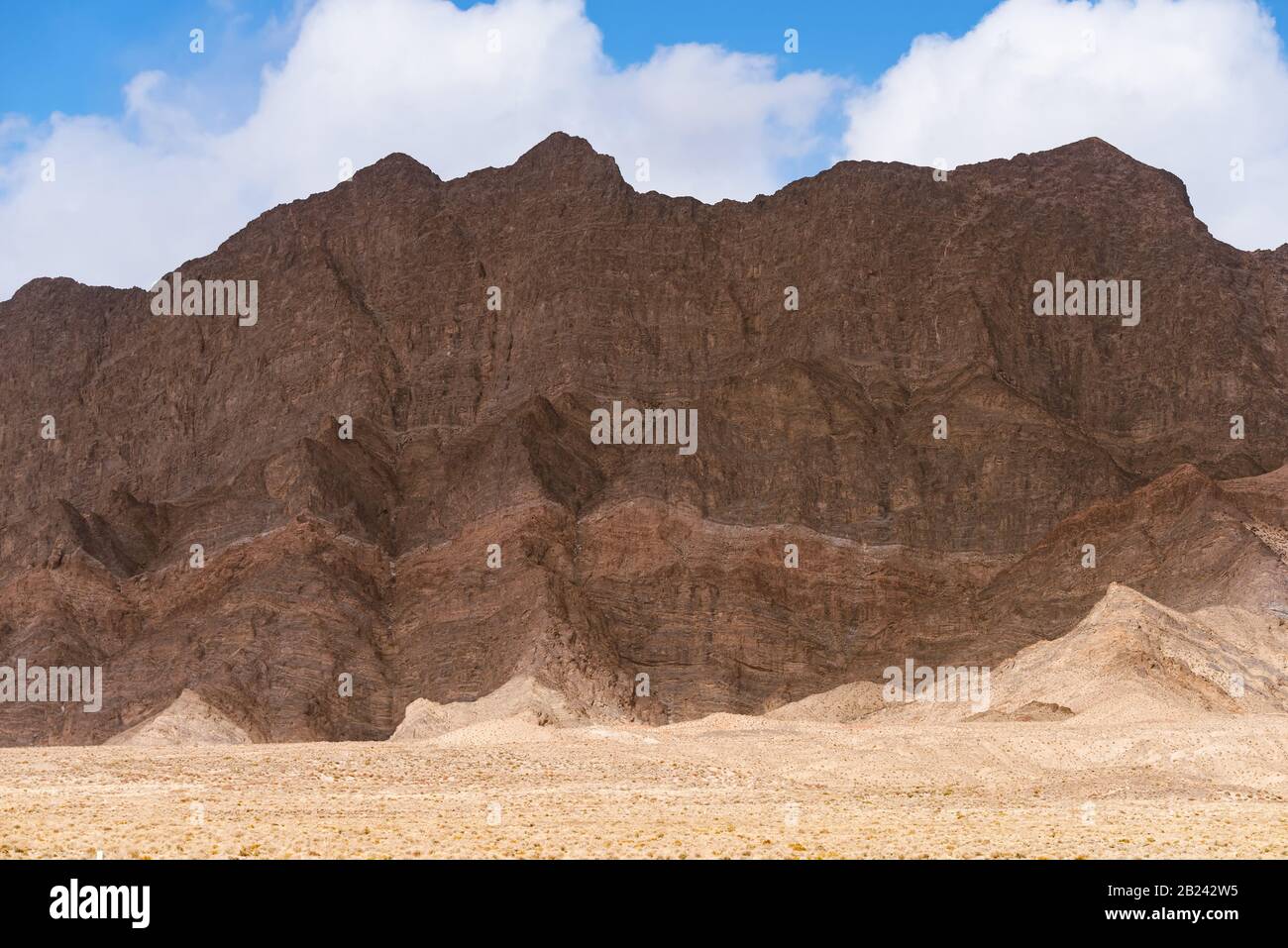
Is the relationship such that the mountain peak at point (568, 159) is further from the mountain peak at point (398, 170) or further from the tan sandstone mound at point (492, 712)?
the tan sandstone mound at point (492, 712)

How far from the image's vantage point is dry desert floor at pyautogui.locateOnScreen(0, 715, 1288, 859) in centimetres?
2688

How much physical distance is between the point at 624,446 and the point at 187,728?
31530mm

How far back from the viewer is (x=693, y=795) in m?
38.4

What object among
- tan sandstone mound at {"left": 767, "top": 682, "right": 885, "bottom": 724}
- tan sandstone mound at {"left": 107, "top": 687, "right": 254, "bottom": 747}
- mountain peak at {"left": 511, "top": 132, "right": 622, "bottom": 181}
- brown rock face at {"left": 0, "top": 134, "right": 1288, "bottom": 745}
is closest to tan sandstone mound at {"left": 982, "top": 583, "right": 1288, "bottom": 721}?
brown rock face at {"left": 0, "top": 134, "right": 1288, "bottom": 745}

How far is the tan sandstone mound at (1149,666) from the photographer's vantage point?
204ft

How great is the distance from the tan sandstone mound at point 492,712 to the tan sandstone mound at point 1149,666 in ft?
57.0

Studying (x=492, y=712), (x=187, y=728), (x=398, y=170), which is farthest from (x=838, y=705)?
(x=398, y=170)

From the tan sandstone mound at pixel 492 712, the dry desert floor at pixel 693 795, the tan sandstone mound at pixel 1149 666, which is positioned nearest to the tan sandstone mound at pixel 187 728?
the tan sandstone mound at pixel 492 712

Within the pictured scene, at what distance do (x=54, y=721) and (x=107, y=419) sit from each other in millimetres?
36768

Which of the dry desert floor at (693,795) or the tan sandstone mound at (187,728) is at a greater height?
the dry desert floor at (693,795)

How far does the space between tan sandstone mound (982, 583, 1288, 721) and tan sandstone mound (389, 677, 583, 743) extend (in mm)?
17366

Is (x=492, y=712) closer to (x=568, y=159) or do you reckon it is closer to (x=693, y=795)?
(x=693, y=795)

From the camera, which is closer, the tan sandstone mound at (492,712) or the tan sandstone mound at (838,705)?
the tan sandstone mound at (492,712)

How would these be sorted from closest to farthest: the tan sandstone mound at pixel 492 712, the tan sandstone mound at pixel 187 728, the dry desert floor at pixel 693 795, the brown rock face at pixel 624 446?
the dry desert floor at pixel 693 795, the tan sandstone mound at pixel 492 712, the tan sandstone mound at pixel 187 728, the brown rock face at pixel 624 446
